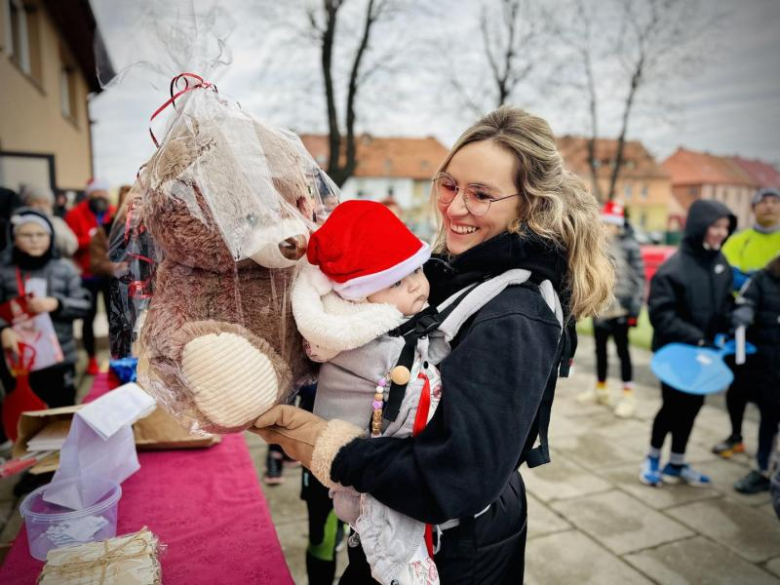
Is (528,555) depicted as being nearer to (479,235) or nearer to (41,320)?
(479,235)

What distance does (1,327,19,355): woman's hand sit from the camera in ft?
10.9

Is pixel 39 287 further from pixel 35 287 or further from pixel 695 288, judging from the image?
pixel 695 288

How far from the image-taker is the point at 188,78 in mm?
1239

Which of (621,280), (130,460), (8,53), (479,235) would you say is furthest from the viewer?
(8,53)

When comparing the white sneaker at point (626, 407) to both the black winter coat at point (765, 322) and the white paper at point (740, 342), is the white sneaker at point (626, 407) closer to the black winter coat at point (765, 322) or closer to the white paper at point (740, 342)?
the black winter coat at point (765, 322)

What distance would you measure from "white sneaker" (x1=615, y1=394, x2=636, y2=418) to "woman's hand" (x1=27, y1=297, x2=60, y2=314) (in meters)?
5.15

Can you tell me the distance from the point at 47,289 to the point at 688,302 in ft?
15.7

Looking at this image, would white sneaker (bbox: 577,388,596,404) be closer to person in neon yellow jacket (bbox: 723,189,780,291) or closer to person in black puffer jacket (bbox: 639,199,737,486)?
person in black puffer jacket (bbox: 639,199,737,486)

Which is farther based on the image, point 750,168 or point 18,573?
point 750,168

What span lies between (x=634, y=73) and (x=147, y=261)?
18.3 meters

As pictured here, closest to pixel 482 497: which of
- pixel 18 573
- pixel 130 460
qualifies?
pixel 18 573

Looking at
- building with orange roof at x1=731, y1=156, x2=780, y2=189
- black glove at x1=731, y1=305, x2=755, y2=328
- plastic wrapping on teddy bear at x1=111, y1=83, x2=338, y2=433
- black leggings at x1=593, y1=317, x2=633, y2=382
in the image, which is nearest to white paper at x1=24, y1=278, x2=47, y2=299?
plastic wrapping on teddy bear at x1=111, y1=83, x2=338, y2=433

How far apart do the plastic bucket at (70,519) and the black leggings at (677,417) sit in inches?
144

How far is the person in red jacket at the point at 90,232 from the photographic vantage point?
5500 millimetres
